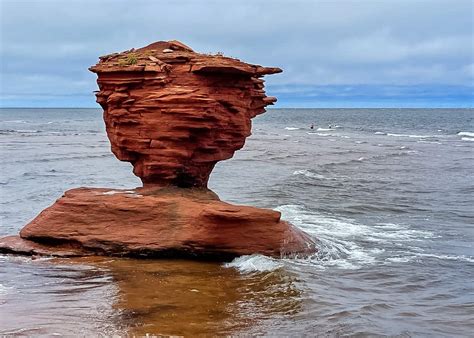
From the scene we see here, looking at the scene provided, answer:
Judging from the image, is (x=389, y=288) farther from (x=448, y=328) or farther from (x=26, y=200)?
(x=26, y=200)

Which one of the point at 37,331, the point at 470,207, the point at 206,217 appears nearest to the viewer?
the point at 37,331

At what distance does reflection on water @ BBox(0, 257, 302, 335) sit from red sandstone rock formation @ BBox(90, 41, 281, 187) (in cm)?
326

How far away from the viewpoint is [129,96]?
17938 millimetres

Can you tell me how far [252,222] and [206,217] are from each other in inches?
48.8

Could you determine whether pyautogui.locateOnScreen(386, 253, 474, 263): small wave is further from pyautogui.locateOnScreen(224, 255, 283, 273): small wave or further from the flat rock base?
pyautogui.locateOnScreen(224, 255, 283, 273): small wave

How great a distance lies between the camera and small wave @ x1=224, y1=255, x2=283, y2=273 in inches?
642

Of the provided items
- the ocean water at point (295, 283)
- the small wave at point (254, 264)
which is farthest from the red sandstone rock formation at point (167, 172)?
the ocean water at point (295, 283)

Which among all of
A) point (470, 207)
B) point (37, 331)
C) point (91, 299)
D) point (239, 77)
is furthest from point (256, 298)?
point (470, 207)

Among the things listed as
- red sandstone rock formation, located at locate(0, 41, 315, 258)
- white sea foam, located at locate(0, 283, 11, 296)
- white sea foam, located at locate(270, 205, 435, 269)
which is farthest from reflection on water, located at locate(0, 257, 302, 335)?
white sea foam, located at locate(270, 205, 435, 269)

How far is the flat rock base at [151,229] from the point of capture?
661 inches

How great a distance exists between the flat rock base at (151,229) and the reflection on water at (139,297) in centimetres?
46

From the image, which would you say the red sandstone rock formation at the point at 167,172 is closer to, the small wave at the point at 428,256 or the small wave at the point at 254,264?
the small wave at the point at 254,264

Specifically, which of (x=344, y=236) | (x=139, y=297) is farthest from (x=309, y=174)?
(x=139, y=297)

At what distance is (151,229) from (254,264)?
284 cm
